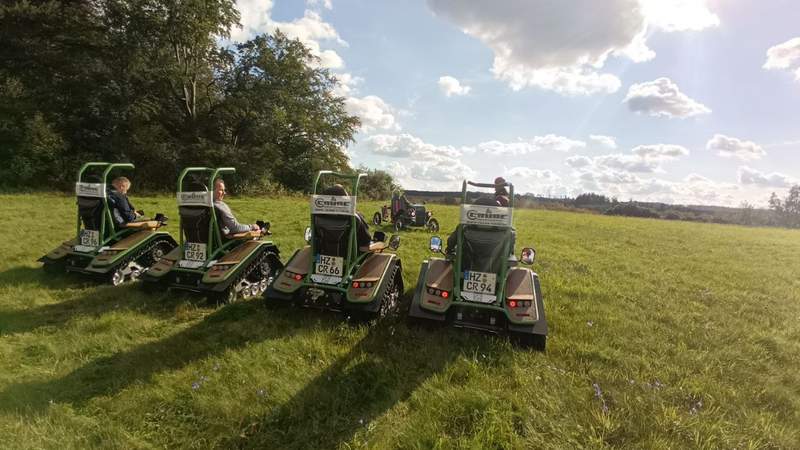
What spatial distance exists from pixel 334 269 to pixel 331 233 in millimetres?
534

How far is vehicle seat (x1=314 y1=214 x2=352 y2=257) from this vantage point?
5621mm

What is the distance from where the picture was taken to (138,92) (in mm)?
25062

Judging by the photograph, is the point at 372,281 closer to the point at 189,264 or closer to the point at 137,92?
the point at 189,264

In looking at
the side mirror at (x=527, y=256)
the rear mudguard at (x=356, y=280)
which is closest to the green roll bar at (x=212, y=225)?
the rear mudguard at (x=356, y=280)

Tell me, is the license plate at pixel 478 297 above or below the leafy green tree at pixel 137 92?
below

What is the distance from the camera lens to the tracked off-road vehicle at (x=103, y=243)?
706cm

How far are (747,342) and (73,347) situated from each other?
947 cm

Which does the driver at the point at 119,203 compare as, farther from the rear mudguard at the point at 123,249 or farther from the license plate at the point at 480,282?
the license plate at the point at 480,282

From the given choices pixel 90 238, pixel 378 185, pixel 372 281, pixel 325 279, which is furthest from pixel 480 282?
pixel 378 185

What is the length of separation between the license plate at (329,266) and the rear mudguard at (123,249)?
4093mm

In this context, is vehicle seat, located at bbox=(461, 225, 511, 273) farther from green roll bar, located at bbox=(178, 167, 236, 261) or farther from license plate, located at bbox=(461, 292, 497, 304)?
green roll bar, located at bbox=(178, 167, 236, 261)

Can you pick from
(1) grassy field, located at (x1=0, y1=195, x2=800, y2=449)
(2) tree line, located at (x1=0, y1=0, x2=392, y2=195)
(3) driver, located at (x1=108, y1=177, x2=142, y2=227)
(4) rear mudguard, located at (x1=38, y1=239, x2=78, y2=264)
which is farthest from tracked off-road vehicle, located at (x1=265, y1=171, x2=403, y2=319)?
(2) tree line, located at (x1=0, y1=0, x2=392, y2=195)

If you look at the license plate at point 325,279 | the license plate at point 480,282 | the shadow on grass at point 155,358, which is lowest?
the shadow on grass at point 155,358

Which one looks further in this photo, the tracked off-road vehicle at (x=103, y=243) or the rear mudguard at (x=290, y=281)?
the tracked off-road vehicle at (x=103, y=243)
